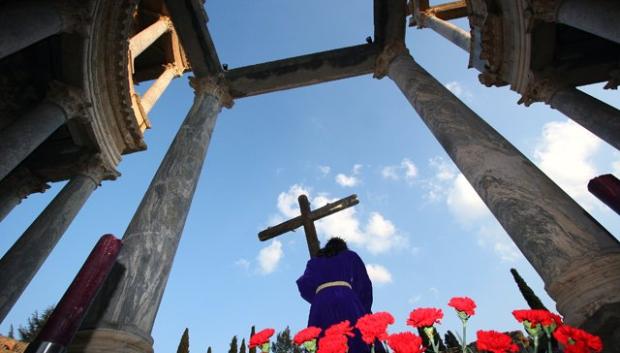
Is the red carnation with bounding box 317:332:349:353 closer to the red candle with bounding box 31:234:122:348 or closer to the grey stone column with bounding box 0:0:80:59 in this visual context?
the red candle with bounding box 31:234:122:348

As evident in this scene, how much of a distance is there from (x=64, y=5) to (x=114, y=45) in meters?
2.03

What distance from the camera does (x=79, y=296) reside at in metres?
2.62

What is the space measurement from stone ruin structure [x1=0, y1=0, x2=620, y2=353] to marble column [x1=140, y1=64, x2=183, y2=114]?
1155 millimetres

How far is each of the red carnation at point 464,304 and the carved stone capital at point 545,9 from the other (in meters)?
6.06

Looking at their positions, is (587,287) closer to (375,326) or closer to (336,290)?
(375,326)

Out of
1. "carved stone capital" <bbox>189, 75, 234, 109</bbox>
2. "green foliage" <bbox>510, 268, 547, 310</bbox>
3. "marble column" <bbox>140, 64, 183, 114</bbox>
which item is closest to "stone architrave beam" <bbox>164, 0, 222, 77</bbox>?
"carved stone capital" <bbox>189, 75, 234, 109</bbox>

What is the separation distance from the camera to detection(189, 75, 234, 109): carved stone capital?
8.57 meters

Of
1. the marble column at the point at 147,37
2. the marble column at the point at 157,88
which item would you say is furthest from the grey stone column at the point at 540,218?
the marble column at the point at 147,37

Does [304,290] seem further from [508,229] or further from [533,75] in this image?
[533,75]

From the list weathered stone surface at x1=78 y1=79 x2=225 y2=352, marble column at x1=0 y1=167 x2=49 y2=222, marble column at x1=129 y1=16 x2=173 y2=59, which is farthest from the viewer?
marble column at x1=129 y1=16 x2=173 y2=59

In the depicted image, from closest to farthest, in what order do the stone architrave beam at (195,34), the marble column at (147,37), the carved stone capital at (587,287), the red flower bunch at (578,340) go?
the red flower bunch at (578,340), the carved stone capital at (587,287), the stone architrave beam at (195,34), the marble column at (147,37)

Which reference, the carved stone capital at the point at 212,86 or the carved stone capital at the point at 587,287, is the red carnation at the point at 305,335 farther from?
the carved stone capital at the point at 212,86

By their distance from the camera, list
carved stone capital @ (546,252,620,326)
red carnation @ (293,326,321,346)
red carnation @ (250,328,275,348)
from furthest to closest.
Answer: carved stone capital @ (546,252,620,326), red carnation @ (250,328,275,348), red carnation @ (293,326,321,346)

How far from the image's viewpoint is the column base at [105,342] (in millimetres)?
3104
